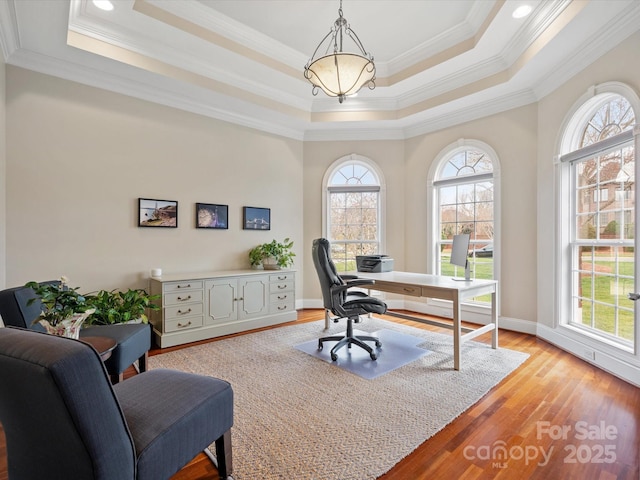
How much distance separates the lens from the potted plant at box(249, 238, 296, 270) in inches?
190

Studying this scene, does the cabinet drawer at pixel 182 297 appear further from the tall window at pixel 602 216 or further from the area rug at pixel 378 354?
the tall window at pixel 602 216

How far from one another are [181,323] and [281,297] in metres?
1.38

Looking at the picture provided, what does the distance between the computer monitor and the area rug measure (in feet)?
3.15

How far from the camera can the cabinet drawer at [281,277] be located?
4.56 metres

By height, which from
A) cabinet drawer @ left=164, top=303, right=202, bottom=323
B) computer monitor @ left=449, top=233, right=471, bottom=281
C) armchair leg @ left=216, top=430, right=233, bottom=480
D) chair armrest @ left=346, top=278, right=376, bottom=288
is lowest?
armchair leg @ left=216, top=430, right=233, bottom=480

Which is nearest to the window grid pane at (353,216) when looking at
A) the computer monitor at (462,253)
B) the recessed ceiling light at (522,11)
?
the computer monitor at (462,253)

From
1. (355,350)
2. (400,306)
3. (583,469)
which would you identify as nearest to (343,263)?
(400,306)

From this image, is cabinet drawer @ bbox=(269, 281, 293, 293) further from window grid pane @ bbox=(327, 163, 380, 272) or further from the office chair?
the office chair

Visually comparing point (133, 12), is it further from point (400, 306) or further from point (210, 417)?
point (400, 306)

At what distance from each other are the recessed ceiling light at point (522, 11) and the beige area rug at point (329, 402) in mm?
3292

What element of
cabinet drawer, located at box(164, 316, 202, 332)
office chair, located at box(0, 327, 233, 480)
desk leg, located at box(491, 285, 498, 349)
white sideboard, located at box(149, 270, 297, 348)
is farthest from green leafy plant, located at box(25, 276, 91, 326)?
desk leg, located at box(491, 285, 498, 349)

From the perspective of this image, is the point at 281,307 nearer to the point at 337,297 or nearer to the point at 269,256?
the point at 269,256

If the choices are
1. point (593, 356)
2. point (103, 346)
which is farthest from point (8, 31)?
point (593, 356)

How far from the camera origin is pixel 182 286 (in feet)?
12.2
